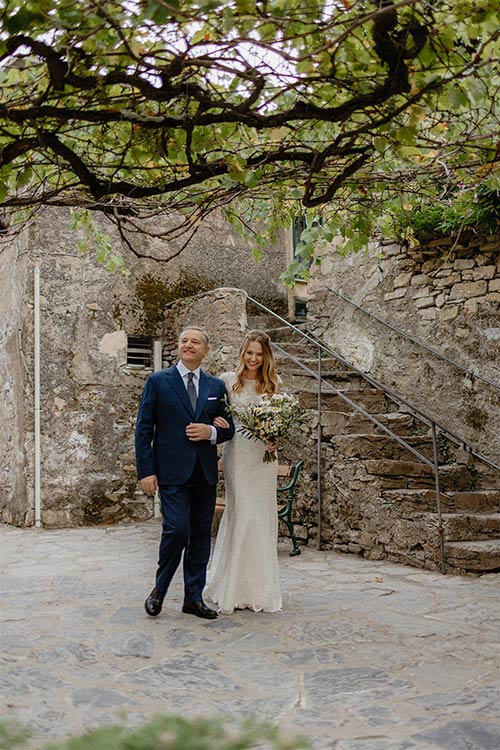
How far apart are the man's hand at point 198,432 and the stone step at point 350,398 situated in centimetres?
383

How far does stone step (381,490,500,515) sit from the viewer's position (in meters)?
7.36

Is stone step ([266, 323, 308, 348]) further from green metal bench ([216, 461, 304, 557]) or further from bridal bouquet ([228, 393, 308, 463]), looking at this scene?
bridal bouquet ([228, 393, 308, 463])

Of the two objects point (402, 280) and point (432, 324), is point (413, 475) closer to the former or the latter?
point (432, 324)

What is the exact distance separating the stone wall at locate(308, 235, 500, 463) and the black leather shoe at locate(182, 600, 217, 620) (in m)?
4.35

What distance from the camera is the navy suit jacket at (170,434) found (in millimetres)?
5121

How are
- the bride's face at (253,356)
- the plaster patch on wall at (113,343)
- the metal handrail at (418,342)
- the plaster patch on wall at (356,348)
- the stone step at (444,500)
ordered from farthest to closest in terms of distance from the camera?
the plaster patch on wall at (113,343), the plaster patch on wall at (356,348), the metal handrail at (418,342), the stone step at (444,500), the bride's face at (253,356)

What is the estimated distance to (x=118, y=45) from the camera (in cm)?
326

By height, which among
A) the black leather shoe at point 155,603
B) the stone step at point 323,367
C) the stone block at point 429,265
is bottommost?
the black leather shoe at point 155,603

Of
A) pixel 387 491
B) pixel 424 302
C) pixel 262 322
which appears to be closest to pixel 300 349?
pixel 262 322

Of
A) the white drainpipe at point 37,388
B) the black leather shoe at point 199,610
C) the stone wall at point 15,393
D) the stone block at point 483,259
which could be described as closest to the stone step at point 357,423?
the stone block at point 483,259

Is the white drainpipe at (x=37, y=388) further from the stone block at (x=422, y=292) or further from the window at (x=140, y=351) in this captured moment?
the stone block at (x=422, y=292)

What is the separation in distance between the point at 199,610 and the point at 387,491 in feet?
9.47

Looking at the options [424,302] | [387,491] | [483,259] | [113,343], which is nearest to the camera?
[387,491]

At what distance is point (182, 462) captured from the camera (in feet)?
16.8
